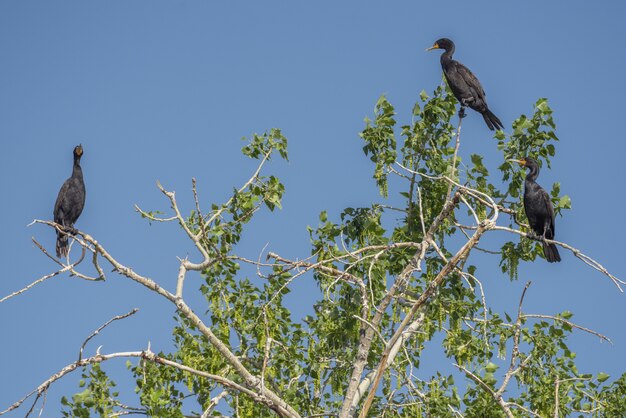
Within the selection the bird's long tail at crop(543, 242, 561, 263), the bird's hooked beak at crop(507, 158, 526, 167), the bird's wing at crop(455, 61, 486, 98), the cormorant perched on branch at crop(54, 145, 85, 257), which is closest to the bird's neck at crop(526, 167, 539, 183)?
the bird's hooked beak at crop(507, 158, 526, 167)

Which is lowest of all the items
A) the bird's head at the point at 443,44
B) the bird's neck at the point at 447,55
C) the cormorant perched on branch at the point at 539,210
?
the cormorant perched on branch at the point at 539,210

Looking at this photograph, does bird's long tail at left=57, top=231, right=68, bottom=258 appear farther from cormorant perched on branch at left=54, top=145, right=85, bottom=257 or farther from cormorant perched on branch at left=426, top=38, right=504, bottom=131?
cormorant perched on branch at left=426, top=38, right=504, bottom=131

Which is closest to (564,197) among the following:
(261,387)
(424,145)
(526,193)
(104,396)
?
(526,193)

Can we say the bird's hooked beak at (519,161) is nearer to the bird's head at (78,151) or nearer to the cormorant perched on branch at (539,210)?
the cormorant perched on branch at (539,210)

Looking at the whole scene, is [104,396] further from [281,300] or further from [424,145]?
[424,145]

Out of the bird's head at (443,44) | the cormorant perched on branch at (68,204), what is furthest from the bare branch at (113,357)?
the bird's head at (443,44)

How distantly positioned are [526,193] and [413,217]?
1267 millimetres

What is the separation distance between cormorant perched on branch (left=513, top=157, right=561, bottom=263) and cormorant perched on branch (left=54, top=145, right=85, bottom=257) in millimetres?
5135

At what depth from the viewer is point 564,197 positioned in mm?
10445

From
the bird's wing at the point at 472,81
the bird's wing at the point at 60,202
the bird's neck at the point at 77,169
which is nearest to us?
the bird's wing at the point at 472,81

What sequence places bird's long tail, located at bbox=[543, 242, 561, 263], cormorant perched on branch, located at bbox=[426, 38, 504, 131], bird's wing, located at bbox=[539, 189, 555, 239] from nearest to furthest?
bird's wing, located at bbox=[539, 189, 555, 239], bird's long tail, located at bbox=[543, 242, 561, 263], cormorant perched on branch, located at bbox=[426, 38, 504, 131]

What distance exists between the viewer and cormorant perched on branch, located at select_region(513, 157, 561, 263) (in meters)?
10.6

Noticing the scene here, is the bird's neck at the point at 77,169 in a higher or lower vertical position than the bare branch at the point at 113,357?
higher

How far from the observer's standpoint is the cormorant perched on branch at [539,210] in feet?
34.9
